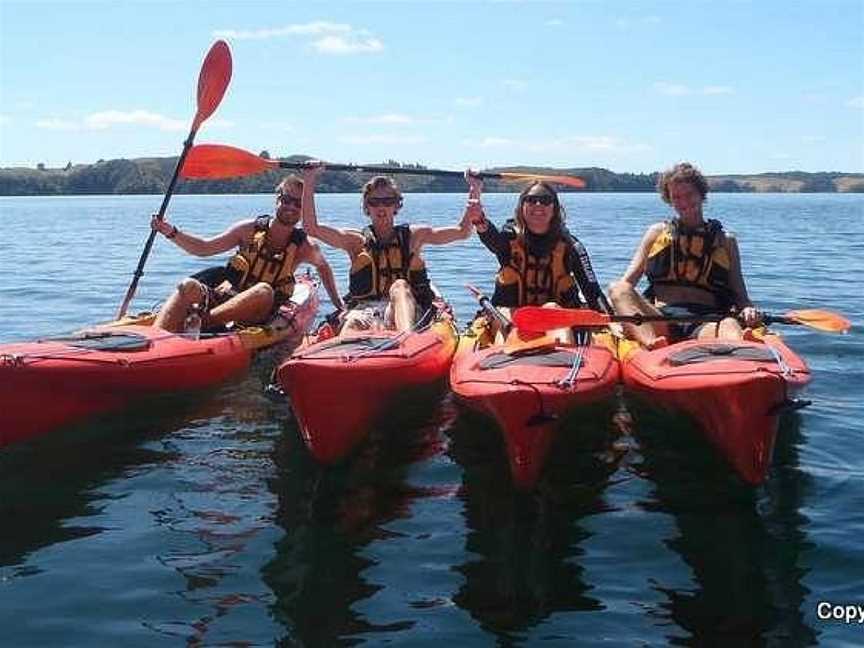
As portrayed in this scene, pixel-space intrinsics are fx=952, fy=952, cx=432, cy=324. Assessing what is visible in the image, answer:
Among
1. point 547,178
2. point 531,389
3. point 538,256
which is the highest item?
point 547,178

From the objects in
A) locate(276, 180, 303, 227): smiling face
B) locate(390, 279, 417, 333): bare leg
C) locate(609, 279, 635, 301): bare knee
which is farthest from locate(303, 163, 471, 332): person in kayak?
locate(609, 279, 635, 301): bare knee

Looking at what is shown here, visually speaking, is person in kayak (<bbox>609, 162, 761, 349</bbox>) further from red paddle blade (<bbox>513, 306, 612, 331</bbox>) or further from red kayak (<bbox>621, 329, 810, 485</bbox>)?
red kayak (<bbox>621, 329, 810, 485</bbox>)

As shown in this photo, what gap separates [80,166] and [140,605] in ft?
285

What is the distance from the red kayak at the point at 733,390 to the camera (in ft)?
15.2

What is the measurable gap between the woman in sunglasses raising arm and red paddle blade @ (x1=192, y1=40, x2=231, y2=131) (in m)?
3.23

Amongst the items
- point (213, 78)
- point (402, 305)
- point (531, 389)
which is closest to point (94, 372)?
point (402, 305)

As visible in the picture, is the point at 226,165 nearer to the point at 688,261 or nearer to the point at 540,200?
the point at 540,200

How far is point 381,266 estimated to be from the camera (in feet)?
25.1

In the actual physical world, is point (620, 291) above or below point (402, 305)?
above

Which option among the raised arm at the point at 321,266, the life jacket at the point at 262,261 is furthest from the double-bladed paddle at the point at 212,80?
the raised arm at the point at 321,266

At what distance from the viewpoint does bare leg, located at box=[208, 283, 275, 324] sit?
7496 millimetres

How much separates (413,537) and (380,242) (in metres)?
3.49

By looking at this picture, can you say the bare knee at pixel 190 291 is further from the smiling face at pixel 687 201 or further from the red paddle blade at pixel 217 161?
the smiling face at pixel 687 201

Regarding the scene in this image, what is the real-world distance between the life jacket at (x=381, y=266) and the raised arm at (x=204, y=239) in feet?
3.59
